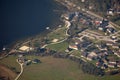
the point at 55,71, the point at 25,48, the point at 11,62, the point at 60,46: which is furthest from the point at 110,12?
the point at 11,62

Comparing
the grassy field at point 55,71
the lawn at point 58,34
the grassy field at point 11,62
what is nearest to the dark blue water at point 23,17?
the lawn at point 58,34

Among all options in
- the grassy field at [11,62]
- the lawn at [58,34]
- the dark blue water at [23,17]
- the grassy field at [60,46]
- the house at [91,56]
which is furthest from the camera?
the dark blue water at [23,17]

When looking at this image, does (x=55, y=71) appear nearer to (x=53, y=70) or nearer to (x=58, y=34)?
(x=53, y=70)

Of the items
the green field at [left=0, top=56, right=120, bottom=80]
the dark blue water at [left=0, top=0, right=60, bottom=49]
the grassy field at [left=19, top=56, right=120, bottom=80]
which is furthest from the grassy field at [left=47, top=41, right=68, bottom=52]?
the dark blue water at [left=0, top=0, right=60, bottom=49]

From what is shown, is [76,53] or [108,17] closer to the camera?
[76,53]

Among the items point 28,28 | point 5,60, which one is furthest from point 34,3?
point 5,60

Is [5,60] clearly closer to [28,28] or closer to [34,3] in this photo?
[28,28]

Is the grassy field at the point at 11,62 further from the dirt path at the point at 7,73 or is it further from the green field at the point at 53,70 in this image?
the dirt path at the point at 7,73
